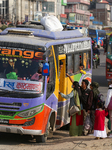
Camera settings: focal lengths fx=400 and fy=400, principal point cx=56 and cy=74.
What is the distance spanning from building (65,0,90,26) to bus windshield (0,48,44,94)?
109m

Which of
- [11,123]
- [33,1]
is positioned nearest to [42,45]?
[11,123]

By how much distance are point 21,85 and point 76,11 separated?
113 metres

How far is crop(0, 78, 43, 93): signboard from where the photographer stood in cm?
852

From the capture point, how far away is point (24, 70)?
8.65 meters

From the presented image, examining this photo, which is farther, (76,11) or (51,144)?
(76,11)

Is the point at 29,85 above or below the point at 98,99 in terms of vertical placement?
above

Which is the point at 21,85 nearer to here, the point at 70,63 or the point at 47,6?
the point at 70,63

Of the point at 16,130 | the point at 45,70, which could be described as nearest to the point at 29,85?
the point at 45,70

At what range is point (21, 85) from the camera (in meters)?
8.52

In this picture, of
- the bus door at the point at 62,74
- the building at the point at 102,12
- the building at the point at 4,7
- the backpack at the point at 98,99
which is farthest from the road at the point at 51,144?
the building at the point at 102,12

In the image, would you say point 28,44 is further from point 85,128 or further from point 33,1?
point 33,1

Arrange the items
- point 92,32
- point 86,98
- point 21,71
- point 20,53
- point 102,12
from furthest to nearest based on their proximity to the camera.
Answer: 1. point 102,12
2. point 92,32
3. point 86,98
4. point 20,53
5. point 21,71

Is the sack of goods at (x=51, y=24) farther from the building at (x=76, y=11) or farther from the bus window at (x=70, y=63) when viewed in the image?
the building at (x=76, y=11)

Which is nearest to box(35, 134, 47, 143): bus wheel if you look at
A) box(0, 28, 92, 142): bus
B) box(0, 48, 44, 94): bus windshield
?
box(0, 28, 92, 142): bus
